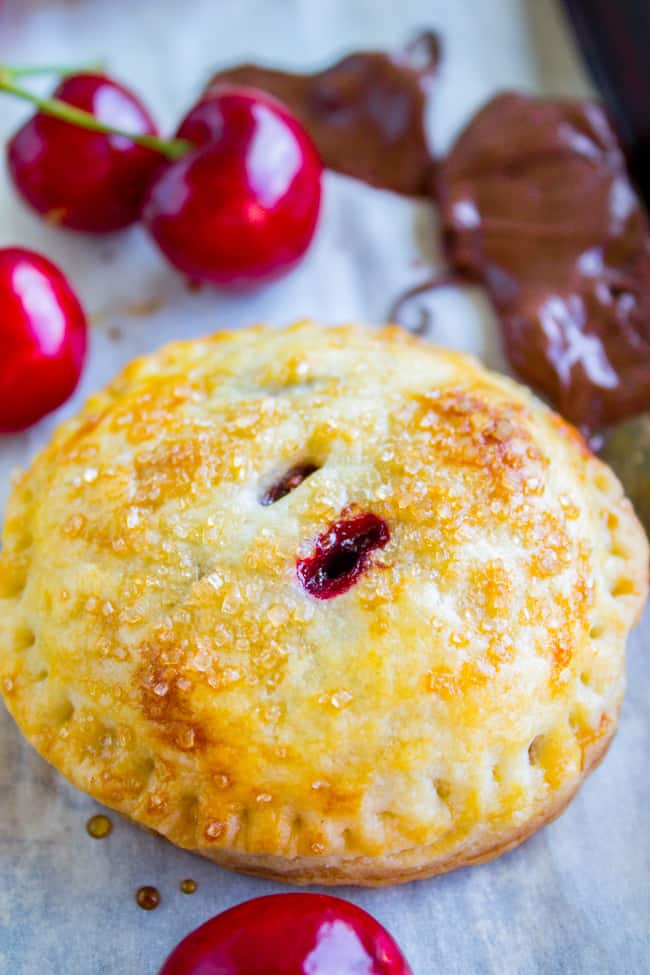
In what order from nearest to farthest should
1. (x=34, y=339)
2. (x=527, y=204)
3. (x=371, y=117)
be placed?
(x=34, y=339)
(x=527, y=204)
(x=371, y=117)

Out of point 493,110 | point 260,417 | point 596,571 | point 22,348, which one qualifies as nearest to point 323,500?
point 260,417

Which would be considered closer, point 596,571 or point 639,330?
point 596,571

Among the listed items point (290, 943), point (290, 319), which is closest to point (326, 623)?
point (290, 943)

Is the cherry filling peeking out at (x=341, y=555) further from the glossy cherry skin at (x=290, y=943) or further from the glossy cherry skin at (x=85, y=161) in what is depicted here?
the glossy cherry skin at (x=85, y=161)

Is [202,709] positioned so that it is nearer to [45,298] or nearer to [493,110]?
[45,298]

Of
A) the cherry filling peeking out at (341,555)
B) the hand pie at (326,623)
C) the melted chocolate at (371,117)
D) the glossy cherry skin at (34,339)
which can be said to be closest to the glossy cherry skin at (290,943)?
the hand pie at (326,623)

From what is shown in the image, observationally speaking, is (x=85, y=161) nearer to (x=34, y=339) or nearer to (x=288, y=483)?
(x=34, y=339)
